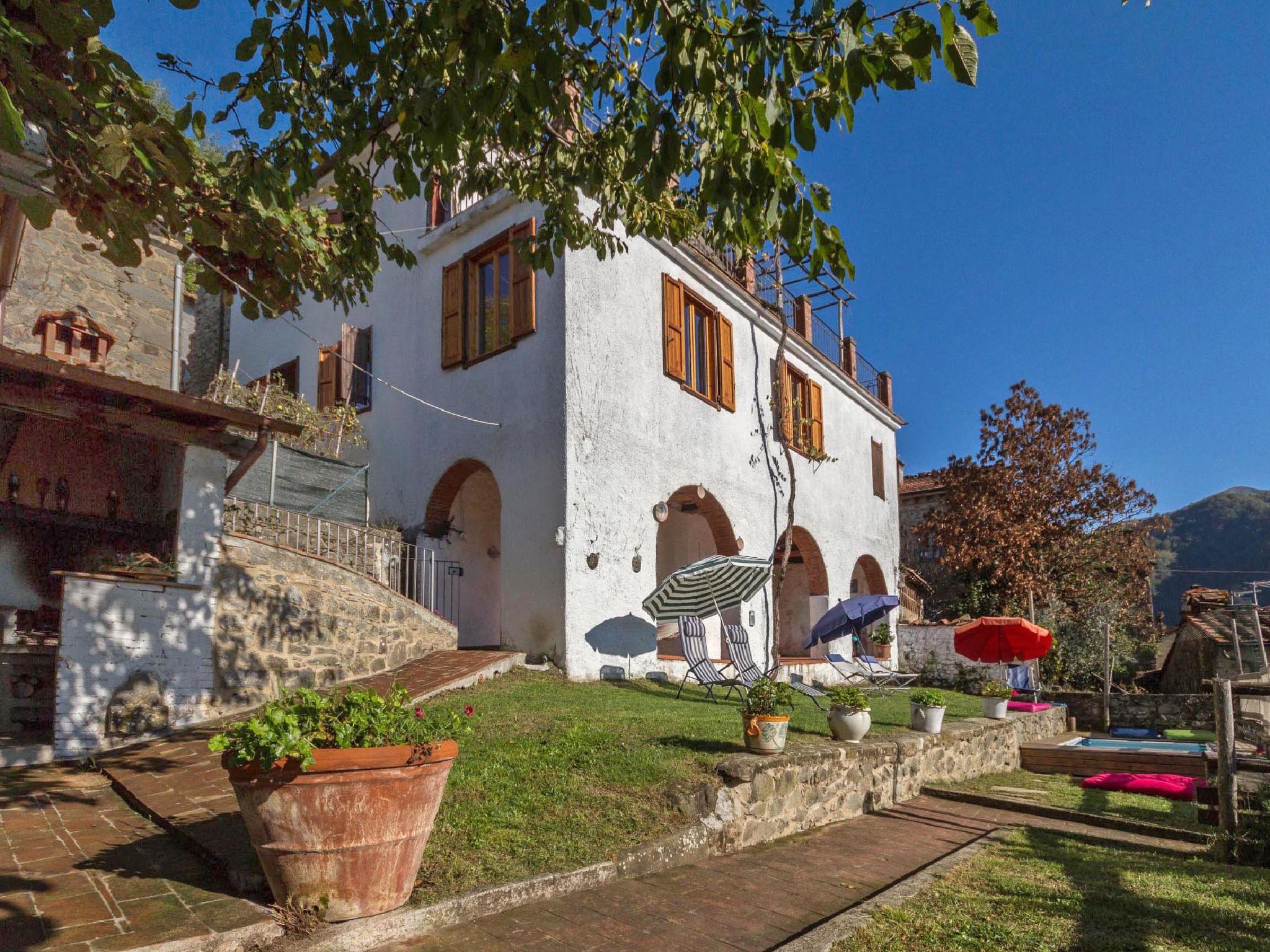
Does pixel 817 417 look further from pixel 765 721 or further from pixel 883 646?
pixel 765 721

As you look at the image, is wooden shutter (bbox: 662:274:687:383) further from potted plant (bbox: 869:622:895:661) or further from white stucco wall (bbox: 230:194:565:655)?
potted plant (bbox: 869:622:895:661)

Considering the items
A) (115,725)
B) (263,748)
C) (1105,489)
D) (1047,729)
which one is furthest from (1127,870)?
(1105,489)

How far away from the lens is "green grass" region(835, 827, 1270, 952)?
3.88 meters

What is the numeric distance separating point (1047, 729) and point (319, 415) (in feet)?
42.6

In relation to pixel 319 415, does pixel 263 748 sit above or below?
below

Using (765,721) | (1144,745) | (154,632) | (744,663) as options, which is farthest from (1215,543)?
(154,632)

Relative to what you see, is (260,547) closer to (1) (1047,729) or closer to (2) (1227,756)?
(2) (1227,756)

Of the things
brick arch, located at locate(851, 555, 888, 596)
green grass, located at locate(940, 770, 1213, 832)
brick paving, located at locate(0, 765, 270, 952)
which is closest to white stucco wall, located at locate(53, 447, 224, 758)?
brick paving, located at locate(0, 765, 270, 952)

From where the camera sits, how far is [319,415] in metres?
12.7

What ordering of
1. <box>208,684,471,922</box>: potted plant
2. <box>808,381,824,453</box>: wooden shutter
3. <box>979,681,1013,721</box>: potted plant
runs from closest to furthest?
<box>208,684,471,922</box>: potted plant → <box>979,681,1013,721</box>: potted plant → <box>808,381,824,453</box>: wooden shutter

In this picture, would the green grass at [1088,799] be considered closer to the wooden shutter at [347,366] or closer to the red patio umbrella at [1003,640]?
the red patio umbrella at [1003,640]

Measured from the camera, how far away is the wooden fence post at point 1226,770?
21.1 ft

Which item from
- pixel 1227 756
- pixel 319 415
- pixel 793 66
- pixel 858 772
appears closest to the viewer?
pixel 793 66

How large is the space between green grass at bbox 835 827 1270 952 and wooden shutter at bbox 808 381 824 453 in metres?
11.4
